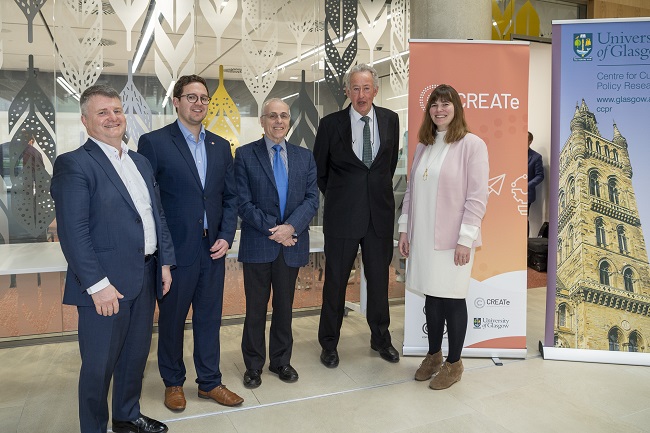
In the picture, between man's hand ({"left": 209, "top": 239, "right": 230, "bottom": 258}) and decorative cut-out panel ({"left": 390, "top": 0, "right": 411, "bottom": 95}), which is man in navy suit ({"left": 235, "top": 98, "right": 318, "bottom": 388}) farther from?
decorative cut-out panel ({"left": 390, "top": 0, "right": 411, "bottom": 95})

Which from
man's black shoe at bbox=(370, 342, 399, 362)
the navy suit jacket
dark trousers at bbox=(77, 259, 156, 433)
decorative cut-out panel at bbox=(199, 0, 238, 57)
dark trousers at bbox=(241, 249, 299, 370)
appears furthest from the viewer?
decorative cut-out panel at bbox=(199, 0, 238, 57)

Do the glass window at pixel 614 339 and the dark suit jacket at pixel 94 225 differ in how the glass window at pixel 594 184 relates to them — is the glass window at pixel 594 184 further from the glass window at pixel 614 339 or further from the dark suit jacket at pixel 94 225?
the dark suit jacket at pixel 94 225

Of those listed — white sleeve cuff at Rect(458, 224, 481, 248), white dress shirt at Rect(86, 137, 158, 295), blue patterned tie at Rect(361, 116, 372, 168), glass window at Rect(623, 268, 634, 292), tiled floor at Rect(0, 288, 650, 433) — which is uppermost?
blue patterned tie at Rect(361, 116, 372, 168)

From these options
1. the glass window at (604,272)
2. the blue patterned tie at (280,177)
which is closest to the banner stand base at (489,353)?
the glass window at (604,272)

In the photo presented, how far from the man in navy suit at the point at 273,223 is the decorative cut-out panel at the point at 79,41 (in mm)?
1736

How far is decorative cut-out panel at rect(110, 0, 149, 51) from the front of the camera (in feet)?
13.6

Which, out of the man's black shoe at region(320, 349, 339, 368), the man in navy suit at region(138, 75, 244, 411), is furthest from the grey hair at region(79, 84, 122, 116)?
the man's black shoe at region(320, 349, 339, 368)

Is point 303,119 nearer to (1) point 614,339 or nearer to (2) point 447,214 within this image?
(2) point 447,214

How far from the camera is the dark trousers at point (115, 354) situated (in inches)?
90.6

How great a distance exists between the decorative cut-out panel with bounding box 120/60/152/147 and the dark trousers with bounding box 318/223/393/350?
→ 1807 millimetres

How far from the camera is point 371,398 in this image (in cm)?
318

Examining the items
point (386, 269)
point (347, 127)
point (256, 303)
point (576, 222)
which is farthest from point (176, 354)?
point (576, 222)

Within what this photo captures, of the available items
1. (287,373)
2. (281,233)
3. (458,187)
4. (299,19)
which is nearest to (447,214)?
(458,187)

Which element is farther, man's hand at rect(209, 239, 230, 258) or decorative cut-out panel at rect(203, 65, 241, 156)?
decorative cut-out panel at rect(203, 65, 241, 156)
